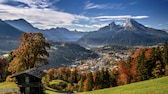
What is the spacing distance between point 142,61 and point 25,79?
48.0 m

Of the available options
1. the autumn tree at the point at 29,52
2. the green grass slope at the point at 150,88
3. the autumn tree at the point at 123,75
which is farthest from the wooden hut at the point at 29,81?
the autumn tree at the point at 123,75

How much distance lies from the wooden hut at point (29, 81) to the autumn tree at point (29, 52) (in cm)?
1494

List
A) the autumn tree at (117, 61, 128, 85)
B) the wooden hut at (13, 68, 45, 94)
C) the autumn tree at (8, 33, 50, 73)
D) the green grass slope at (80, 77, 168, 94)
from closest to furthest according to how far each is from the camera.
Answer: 1. the green grass slope at (80, 77, 168, 94)
2. the wooden hut at (13, 68, 45, 94)
3. the autumn tree at (8, 33, 50, 73)
4. the autumn tree at (117, 61, 128, 85)

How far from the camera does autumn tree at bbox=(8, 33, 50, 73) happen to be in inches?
2881

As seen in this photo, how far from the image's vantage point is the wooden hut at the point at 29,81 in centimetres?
5806

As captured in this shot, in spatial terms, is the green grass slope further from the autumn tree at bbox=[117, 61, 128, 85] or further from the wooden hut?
the autumn tree at bbox=[117, 61, 128, 85]

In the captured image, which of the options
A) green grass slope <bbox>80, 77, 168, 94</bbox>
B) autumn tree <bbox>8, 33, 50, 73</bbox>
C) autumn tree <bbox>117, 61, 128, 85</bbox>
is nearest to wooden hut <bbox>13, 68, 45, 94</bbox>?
autumn tree <bbox>8, 33, 50, 73</bbox>

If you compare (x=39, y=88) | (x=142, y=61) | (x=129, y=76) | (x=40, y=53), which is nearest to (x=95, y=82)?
(x=129, y=76)

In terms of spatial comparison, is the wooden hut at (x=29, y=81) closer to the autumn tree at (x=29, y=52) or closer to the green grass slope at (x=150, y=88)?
the autumn tree at (x=29, y=52)

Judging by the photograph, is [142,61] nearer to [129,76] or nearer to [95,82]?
[129,76]

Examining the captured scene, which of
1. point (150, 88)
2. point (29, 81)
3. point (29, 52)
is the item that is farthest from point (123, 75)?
point (150, 88)

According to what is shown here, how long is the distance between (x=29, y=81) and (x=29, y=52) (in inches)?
639

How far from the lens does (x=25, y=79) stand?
192 feet

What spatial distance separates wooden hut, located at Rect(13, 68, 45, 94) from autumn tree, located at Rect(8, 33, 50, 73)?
1494cm
